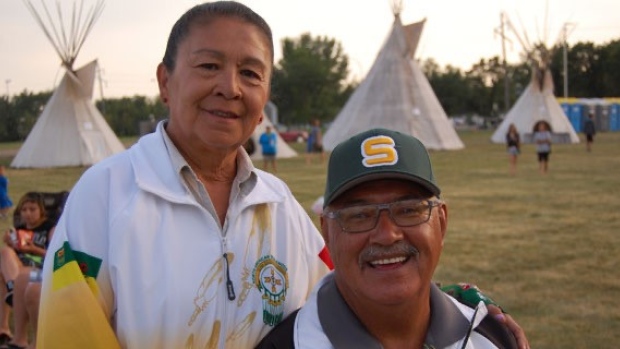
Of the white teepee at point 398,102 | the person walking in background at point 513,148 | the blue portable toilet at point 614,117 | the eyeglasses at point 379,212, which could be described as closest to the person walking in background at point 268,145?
the person walking in background at point 513,148

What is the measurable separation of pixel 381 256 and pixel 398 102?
1185 inches

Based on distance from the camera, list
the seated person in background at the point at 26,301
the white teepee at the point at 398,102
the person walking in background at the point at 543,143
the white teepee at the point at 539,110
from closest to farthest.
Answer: the seated person in background at the point at 26,301
the person walking in background at the point at 543,143
the white teepee at the point at 398,102
the white teepee at the point at 539,110

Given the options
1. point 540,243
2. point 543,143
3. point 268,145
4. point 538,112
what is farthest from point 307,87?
point 540,243

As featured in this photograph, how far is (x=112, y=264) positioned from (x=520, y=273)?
624 cm

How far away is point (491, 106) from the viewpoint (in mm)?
77375

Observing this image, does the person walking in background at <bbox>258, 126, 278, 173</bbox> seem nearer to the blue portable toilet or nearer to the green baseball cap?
the green baseball cap

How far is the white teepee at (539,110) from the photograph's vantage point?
1390 inches

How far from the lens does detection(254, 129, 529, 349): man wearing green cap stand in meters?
1.82

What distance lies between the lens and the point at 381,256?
1.81 metres

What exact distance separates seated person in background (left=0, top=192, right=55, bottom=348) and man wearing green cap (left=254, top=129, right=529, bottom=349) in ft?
14.2

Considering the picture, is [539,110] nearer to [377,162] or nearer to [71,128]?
[71,128]

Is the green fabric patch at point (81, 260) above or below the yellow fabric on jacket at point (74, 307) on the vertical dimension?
above

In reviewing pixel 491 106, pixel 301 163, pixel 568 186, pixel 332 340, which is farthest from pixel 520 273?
pixel 491 106

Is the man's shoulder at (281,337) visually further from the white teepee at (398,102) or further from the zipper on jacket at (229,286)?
the white teepee at (398,102)
